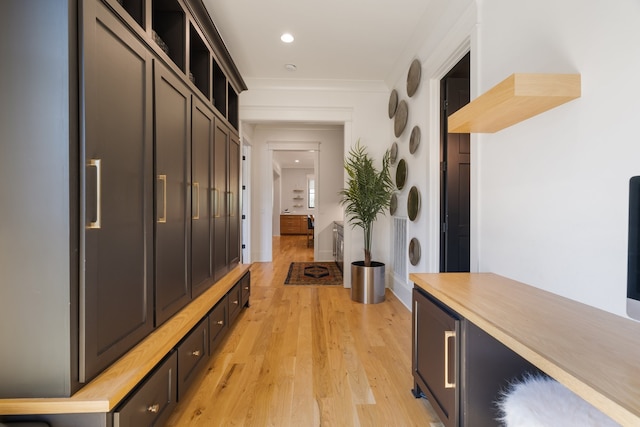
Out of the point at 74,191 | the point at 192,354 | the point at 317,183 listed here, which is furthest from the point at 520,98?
the point at 317,183

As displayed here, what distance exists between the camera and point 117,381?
3.19ft

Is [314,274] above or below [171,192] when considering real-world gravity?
below

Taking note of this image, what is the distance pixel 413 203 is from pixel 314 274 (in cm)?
228

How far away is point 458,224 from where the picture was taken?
2654 mm

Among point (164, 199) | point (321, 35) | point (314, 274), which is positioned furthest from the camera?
point (314, 274)

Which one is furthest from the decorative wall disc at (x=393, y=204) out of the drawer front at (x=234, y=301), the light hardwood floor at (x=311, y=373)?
the drawer front at (x=234, y=301)

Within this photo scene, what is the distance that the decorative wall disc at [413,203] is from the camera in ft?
9.25

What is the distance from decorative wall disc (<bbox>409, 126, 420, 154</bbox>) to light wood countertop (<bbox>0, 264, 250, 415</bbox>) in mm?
2459

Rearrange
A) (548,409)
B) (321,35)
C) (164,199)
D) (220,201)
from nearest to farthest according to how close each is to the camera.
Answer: (548,409)
(164,199)
(220,201)
(321,35)

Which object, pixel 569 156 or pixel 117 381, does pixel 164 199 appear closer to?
pixel 117 381

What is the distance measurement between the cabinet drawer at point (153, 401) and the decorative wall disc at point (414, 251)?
2211 mm

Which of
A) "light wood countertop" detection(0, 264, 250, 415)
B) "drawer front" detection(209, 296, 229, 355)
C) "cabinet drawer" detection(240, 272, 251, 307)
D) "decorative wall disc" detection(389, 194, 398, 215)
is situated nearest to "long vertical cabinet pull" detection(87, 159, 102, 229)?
"light wood countertop" detection(0, 264, 250, 415)

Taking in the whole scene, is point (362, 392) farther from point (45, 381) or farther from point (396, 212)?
point (396, 212)

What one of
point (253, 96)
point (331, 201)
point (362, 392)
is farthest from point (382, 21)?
point (331, 201)
